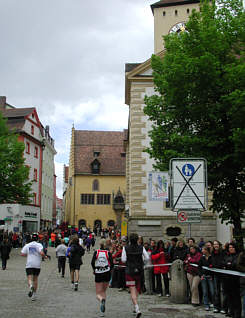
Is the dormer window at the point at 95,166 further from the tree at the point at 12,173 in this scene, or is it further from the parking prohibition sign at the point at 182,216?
the parking prohibition sign at the point at 182,216

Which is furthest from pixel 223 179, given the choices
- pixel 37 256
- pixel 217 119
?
pixel 37 256

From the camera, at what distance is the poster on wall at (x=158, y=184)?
19781mm

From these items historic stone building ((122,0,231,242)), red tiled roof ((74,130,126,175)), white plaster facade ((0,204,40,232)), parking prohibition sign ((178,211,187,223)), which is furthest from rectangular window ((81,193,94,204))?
parking prohibition sign ((178,211,187,223))

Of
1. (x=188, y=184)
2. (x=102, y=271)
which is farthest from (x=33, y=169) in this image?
(x=188, y=184)

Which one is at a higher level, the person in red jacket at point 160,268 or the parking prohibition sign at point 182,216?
the parking prohibition sign at point 182,216

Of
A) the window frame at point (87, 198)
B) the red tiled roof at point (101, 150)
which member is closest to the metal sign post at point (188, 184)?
the window frame at point (87, 198)

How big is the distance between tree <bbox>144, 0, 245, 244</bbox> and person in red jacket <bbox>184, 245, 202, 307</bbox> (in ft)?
13.7

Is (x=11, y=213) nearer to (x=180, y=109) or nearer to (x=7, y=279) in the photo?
(x=7, y=279)

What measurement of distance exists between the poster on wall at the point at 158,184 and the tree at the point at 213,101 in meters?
2.21

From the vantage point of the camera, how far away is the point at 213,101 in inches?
654

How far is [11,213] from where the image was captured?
4081 cm

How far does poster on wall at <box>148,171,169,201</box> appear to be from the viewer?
19.8m

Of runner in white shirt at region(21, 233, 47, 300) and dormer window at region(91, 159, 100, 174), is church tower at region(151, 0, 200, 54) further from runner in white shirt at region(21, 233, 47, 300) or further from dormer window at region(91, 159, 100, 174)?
dormer window at region(91, 159, 100, 174)

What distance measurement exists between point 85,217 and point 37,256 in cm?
5882
